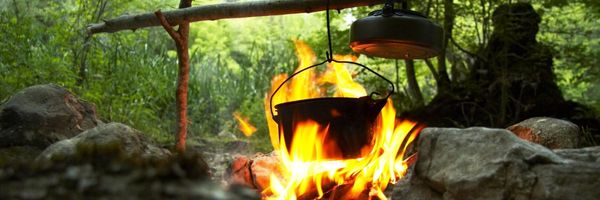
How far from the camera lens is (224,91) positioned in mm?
9312

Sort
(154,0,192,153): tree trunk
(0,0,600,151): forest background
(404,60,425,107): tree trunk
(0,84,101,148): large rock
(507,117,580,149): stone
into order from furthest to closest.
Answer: (404,60,425,107): tree trunk < (0,0,600,151): forest background < (154,0,192,153): tree trunk < (507,117,580,149): stone < (0,84,101,148): large rock

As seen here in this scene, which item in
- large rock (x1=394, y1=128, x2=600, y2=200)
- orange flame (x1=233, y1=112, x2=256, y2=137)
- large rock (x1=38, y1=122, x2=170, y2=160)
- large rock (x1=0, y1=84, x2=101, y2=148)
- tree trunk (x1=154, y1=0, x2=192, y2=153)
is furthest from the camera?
orange flame (x1=233, y1=112, x2=256, y2=137)

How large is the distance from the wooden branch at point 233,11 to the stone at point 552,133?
1.82 meters

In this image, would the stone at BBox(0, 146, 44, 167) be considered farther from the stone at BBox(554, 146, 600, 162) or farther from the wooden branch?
the stone at BBox(554, 146, 600, 162)

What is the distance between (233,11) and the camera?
12.9 ft

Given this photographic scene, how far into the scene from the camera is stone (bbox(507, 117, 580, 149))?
417 centimetres

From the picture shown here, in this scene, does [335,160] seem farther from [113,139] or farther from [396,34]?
[113,139]

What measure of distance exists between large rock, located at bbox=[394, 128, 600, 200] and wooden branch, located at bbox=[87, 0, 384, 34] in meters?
1.07

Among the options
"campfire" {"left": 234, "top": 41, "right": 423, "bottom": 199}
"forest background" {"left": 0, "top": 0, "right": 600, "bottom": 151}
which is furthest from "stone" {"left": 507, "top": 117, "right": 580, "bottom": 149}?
"forest background" {"left": 0, "top": 0, "right": 600, "bottom": 151}

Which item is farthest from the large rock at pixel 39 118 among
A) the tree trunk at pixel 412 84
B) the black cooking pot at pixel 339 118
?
the tree trunk at pixel 412 84

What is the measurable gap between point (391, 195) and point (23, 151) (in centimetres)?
223

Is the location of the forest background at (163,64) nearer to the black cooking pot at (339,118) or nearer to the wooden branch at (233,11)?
the wooden branch at (233,11)

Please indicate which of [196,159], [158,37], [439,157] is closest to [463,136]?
[439,157]

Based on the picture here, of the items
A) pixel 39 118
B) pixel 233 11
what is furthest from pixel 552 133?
pixel 39 118
